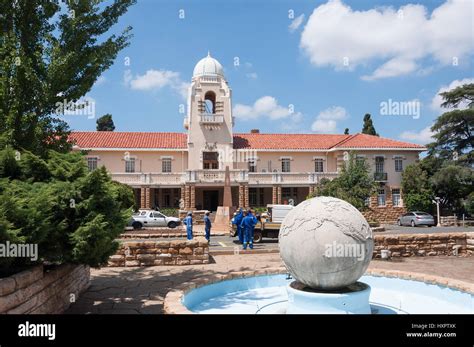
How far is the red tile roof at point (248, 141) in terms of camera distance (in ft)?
127

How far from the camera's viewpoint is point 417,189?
36.8 meters

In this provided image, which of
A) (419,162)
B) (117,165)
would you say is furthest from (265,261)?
(419,162)

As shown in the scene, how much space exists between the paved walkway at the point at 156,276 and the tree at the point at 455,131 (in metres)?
26.8

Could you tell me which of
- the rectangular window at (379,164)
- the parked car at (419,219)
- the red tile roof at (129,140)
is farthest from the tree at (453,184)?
the red tile roof at (129,140)

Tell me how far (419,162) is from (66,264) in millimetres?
36780

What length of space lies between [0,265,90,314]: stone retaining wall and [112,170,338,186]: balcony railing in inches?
1037

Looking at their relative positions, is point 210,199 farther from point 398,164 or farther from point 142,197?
point 398,164

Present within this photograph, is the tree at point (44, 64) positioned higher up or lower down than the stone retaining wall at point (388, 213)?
higher up

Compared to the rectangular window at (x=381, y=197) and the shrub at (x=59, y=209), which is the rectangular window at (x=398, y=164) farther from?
the shrub at (x=59, y=209)

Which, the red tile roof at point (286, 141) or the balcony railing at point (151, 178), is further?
the red tile roof at point (286, 141)

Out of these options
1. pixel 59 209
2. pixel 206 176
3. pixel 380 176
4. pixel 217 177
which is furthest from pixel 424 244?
pixel 380 176

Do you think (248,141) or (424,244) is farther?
(248,141)

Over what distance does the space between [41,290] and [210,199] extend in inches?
1263

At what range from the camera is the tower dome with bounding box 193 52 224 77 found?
128ft
